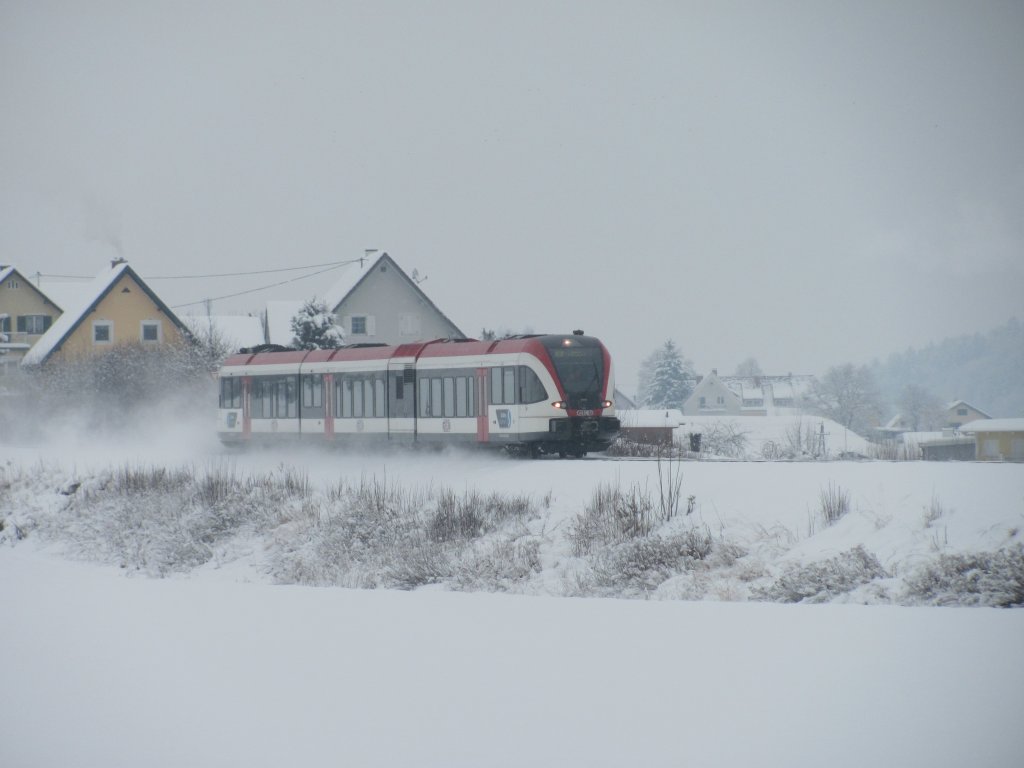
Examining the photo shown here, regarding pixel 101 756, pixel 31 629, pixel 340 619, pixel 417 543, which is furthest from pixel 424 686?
pixel 417 543

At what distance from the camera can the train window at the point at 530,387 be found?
2741cm

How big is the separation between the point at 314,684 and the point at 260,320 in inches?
2365

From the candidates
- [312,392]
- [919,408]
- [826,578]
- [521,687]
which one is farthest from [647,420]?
Result: [919,408]

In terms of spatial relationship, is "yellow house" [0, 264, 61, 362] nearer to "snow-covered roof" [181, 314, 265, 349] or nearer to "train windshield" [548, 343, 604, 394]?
"snow-covered roof" [181, 314, 265, 349]

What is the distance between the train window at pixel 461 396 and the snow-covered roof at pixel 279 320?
106ft

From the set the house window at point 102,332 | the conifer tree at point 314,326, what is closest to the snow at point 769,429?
the conifer tree at point 314,326

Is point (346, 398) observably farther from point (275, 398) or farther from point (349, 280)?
point (349, 280)

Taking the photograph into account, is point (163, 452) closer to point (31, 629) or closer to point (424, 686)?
point (31, 629)

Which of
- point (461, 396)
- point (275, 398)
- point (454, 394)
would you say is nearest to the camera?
point (461, 396)

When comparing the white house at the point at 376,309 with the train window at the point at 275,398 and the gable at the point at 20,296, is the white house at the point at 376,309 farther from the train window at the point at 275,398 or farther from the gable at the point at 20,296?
the train window at the point at 275,398

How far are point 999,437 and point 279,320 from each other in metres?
43.3

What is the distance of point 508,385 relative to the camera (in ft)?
91.3

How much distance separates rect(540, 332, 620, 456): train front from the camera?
27594 mm

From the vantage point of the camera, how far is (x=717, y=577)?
55.4 ft
